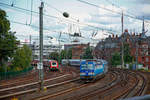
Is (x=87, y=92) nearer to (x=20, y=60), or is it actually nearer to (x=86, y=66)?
(x=86, y=66)

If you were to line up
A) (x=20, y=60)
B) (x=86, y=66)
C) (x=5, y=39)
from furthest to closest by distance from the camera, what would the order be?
(x=20, y=60) < (x=5, y=39) < (x=86, y=66)

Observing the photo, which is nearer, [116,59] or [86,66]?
[86,66]

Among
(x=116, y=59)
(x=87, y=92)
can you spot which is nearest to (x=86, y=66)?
(x=87, y=92)

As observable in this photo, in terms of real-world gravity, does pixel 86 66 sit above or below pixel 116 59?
above

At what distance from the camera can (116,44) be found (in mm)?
69812

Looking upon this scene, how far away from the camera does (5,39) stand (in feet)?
106

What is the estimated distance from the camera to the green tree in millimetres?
31375

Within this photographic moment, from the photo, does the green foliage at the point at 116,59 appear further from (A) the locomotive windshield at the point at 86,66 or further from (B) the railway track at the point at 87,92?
(B) the railway track at the point at 87,92

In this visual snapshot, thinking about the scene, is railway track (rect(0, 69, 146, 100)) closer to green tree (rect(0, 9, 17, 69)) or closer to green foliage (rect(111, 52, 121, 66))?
green tree (rect(0, 9, 17, 69))

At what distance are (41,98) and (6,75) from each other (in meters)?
18.6

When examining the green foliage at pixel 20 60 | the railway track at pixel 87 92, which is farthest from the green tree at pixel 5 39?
the railway track at pixel 87 92

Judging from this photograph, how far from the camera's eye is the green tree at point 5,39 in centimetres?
3138

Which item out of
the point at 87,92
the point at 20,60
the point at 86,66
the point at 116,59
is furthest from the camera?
the point at 116,59

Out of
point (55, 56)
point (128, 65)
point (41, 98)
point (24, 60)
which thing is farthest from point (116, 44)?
point (41, 98)
